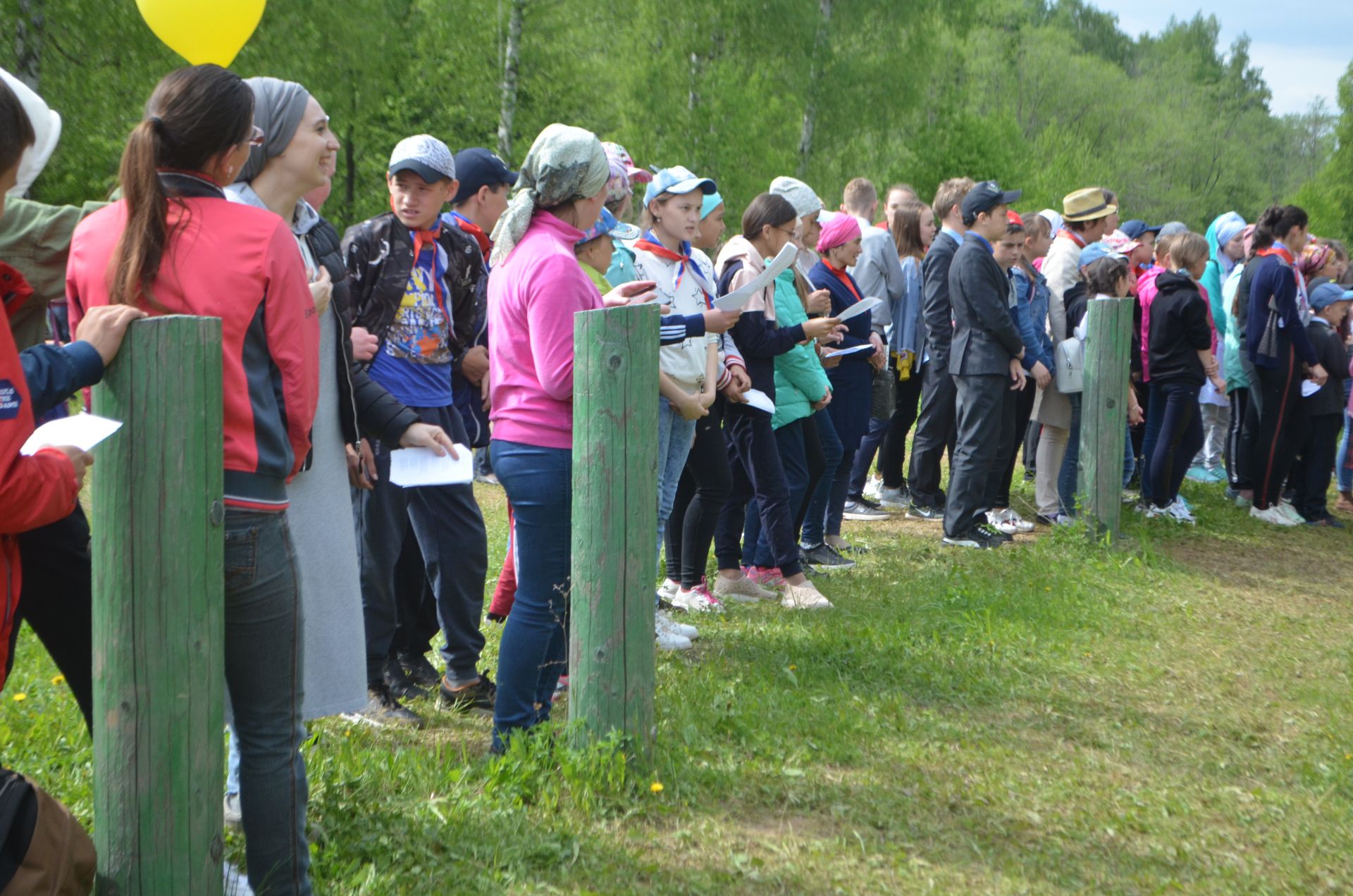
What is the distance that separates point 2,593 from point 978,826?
2.69 meters

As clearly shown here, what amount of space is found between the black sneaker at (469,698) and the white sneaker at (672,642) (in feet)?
3.26

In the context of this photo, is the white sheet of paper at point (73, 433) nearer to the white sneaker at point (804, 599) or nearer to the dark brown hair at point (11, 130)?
the dark brown hair at point (11, 130)

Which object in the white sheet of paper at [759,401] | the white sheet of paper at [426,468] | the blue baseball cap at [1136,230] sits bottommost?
the white sheet of paper at [759,401]

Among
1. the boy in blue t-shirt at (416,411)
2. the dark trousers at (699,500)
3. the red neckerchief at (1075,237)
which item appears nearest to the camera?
the boy in blue t-shirt at (416,411)

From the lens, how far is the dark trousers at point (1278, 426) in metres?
9.35

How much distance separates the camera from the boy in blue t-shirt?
4.62 m

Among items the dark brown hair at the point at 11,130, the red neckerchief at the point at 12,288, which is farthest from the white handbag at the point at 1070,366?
the dark brown hair at the point at 11,130

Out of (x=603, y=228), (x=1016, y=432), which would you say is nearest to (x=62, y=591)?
(x=603, y=228)

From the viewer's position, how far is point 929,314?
8742mm

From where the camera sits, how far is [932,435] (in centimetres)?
900

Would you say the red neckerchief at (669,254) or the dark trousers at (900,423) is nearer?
the red neckerchief at (669,254)

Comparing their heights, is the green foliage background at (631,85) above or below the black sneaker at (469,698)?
above

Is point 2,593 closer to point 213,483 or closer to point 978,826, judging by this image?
point 213,483

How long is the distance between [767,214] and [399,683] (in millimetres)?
3258
